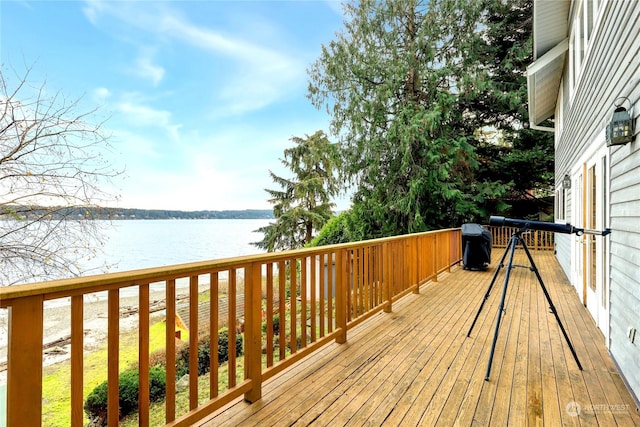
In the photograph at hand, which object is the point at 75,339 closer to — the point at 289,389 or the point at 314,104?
the point at 289,389

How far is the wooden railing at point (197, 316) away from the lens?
1.18 metres

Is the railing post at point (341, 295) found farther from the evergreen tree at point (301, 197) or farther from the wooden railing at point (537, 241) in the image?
the evergreen tree at point (301, 197)

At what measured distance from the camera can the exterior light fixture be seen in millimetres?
2318

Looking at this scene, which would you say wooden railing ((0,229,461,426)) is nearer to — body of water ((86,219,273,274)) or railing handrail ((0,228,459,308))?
railing handrail ((0,228,459,308))

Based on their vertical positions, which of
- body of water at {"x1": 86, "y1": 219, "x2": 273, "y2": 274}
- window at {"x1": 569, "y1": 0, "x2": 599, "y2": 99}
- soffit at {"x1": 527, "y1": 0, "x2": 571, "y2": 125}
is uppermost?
soffit at {"x1": 527, "y1": 0, "x2": 571, "y2": 125}

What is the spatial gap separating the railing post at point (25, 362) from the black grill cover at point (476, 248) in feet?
24.2

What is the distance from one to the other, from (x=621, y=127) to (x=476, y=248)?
17.1ft

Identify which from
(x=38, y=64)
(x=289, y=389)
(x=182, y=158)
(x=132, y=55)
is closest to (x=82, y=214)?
(x=38, y=64)

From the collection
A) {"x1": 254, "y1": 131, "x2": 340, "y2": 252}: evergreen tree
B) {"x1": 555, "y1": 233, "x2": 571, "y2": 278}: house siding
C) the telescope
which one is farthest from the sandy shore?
{"x1": 555, "y1": 233, "x2": 571, "y2": 278}: house siding

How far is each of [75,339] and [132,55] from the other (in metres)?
10.6

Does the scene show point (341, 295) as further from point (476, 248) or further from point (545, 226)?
point (476, 248)

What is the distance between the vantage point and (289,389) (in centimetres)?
232

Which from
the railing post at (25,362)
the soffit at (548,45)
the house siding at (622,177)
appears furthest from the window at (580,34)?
the railing post at (25,362)

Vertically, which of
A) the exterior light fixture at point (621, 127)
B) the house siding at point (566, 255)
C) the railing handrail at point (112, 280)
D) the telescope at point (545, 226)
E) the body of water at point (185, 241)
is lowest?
the body of water at point (185, 241)
